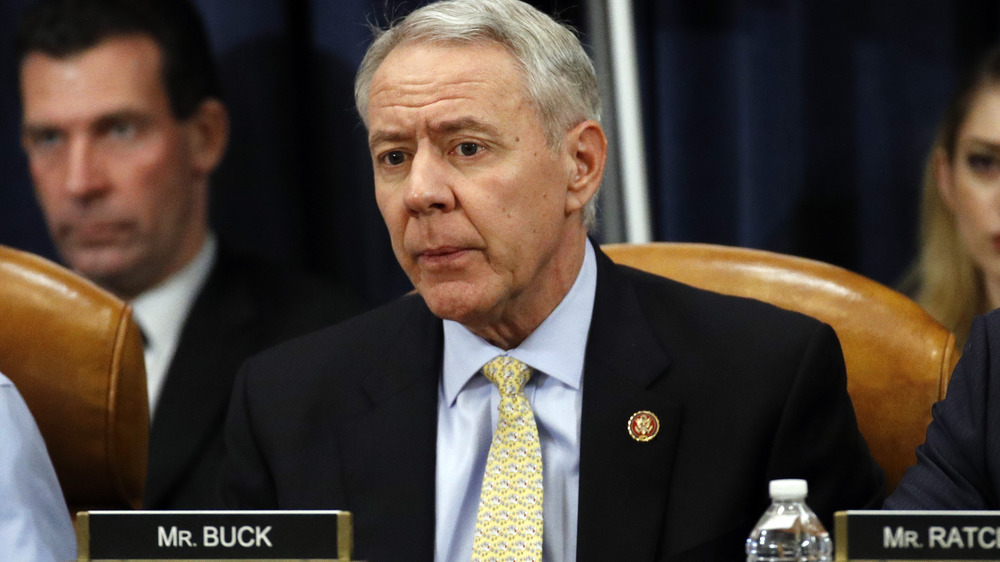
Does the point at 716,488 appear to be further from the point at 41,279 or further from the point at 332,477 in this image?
the point at 41,279

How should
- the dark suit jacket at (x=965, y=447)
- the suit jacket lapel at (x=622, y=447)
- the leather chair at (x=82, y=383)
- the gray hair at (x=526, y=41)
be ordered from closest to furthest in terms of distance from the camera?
1. the dark suit jacket at (x=965, y=447)
2. the suit jacket lapel at (x=622, y=447)
3. the gray hair at (x=526, y=41)
4. the leather chair at (x=82, y=383)

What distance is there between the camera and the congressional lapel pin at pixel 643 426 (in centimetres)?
166

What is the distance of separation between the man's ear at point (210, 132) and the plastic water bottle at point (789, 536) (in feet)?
6.83

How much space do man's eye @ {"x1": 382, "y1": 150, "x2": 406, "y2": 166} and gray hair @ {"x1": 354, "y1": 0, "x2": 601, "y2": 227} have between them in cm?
17

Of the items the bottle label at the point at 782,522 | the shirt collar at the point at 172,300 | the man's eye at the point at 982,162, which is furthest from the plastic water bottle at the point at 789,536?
the shirt collar at the point at 172,300

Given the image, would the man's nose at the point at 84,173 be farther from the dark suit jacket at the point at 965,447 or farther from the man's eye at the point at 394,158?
the dark suit jacket at the point at 965,447

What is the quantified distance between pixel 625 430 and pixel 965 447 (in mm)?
446

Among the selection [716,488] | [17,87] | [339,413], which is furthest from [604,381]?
[17,87]

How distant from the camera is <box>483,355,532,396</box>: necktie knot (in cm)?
172

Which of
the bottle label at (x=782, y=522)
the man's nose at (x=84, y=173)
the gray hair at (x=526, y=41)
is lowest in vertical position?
the bottle label at (x=782, y=522)

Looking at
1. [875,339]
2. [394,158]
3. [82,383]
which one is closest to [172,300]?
[82,383]

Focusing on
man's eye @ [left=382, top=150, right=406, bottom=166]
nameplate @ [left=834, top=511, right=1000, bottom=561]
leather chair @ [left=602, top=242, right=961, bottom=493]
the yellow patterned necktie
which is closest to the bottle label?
nameplate @ [left=834, top=511, right=1000, bottom=561]

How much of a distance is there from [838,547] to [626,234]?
1849mm

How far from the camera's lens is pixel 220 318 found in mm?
2998
